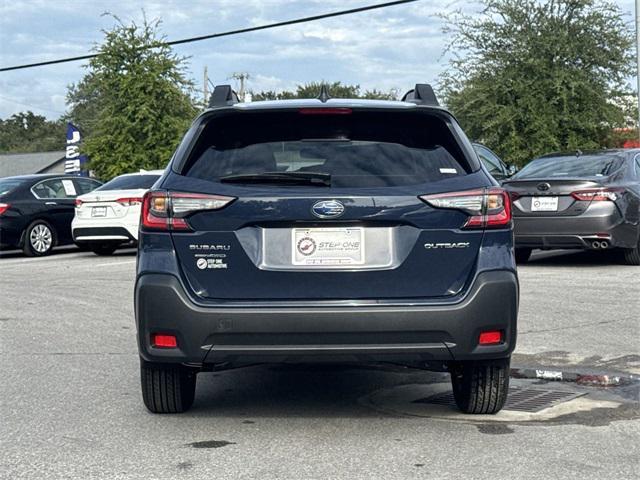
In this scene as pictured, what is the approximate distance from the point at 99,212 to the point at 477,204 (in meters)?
13.8

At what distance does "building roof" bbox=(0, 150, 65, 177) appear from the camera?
79688 millimetres

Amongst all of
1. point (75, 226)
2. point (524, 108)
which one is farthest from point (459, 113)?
point (75, 226)

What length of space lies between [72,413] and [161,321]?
113cm

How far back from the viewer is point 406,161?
5.57 metres

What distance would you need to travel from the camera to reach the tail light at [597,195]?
1364cm

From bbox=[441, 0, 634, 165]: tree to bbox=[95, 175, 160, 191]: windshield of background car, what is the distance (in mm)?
16007

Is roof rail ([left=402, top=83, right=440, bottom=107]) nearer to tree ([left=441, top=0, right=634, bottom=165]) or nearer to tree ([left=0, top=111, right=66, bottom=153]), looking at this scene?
tree ([left=441, top=0, right=634, bottom=165])

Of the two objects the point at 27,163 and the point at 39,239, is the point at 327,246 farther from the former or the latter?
the point at 27,163

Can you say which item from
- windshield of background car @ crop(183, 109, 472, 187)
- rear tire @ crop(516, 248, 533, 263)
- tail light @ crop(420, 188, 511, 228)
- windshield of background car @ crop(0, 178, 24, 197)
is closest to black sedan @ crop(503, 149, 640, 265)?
rear tire @ crop(516, 248, 533, 263)

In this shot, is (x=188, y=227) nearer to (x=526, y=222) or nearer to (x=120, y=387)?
(x=120, y=387)

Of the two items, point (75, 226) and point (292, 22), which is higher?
point (292, 22)

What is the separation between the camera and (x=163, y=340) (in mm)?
5441

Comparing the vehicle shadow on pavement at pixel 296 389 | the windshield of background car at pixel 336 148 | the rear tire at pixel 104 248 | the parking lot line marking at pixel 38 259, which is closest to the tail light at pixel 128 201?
the rear tire at pixel 104 248

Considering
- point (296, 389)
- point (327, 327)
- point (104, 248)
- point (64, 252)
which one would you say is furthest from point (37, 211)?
point (327, 327)
